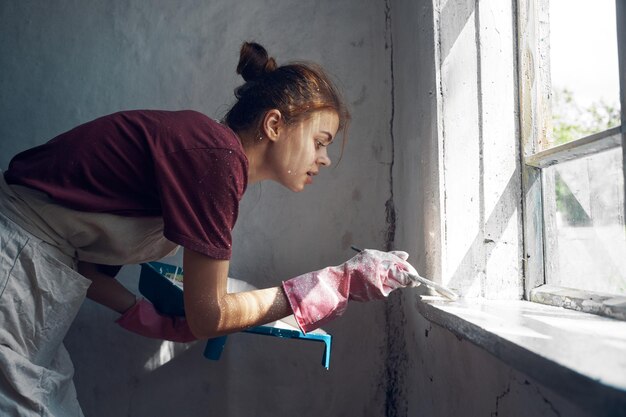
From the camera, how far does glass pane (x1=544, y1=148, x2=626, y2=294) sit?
920 millimetres

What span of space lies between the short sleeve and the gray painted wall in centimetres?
63

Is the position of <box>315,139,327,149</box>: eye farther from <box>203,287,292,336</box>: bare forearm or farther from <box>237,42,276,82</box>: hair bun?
<box>203,287,292,336</box>: bare forearm

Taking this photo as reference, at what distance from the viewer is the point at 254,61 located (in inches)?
48.1

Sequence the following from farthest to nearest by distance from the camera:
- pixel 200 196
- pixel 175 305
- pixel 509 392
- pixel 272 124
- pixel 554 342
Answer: pixel 175 305, pixel 272 124, pixel 200 196, pixel 509 392, pixel 554 342

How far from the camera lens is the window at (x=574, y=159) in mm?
913

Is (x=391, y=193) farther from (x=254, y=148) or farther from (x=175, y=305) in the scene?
(x=175, y=305)

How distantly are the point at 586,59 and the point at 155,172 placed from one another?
841 millimetres

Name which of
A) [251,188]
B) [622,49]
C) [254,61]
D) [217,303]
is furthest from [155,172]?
[622,49]

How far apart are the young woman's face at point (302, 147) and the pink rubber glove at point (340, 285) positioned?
0.25 m

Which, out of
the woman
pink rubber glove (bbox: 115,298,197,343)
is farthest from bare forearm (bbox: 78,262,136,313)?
the woman

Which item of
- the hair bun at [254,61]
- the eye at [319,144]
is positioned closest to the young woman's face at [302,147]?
the eye at [319,144]

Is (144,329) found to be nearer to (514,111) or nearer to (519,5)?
(514,111)

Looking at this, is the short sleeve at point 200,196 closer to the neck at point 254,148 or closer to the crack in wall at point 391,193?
the neck at point 254,148

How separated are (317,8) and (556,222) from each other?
96 cm
